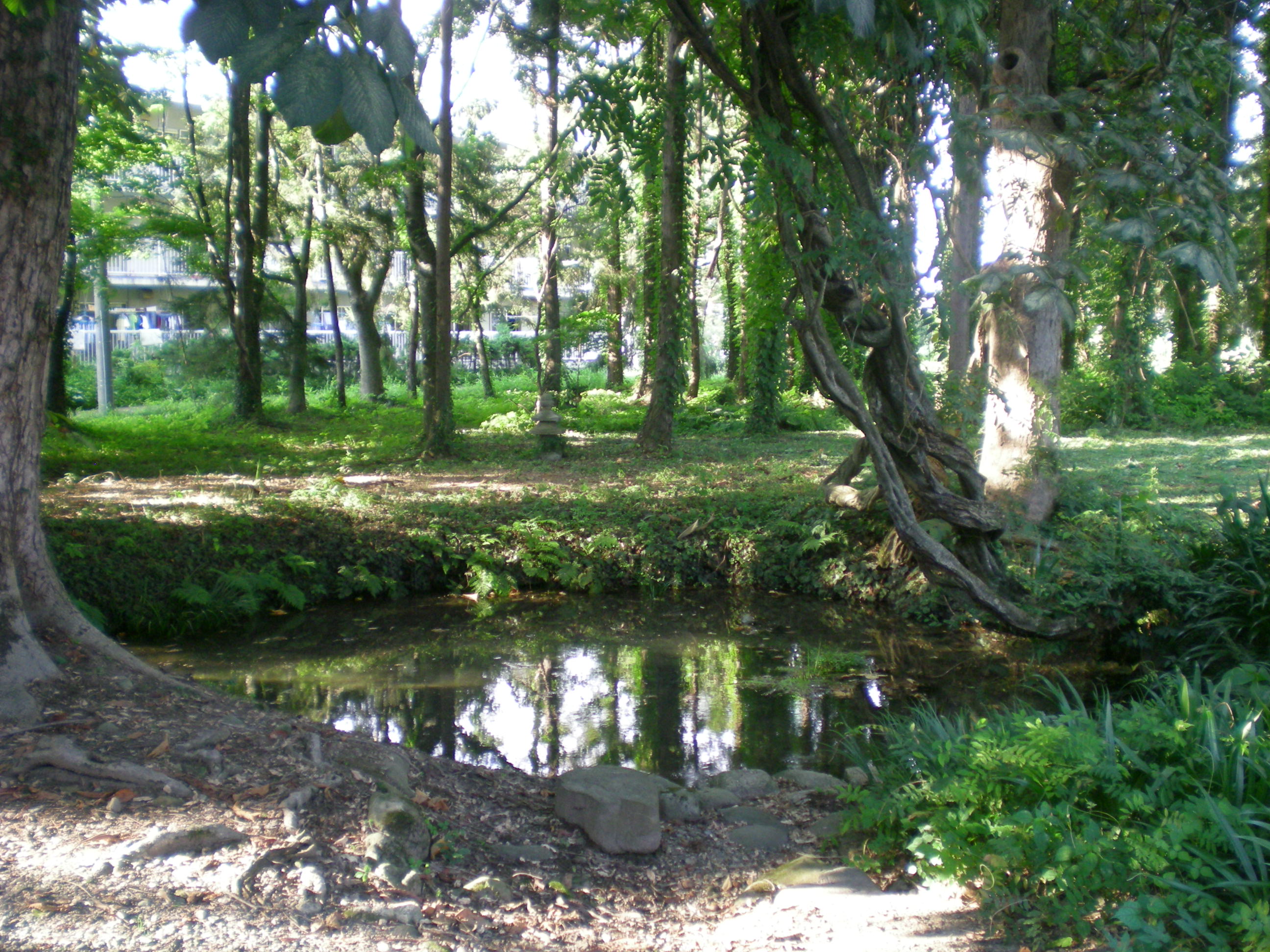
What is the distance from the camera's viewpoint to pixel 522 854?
3504 mm

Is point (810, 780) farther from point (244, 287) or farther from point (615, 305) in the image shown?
point (615, 305)

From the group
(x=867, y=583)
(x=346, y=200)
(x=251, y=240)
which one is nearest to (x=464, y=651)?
(x=867, y=583)

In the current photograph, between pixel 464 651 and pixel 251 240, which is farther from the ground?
pixel 251 240

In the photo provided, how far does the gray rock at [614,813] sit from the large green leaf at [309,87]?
2.87m

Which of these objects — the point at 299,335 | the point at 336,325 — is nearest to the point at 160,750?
the point at 299,335

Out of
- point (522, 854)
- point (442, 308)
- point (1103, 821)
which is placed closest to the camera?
point (1103, 821)

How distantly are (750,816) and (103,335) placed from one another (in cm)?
2030

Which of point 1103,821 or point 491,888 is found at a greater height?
point 1103,821

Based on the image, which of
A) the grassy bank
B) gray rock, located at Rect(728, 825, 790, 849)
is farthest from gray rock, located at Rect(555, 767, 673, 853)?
the grassy bank

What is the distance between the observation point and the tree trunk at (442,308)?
1284 cm

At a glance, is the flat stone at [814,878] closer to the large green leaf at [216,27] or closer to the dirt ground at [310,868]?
the dirt ground at [310,868]

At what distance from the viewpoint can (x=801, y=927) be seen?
3012 millimetres

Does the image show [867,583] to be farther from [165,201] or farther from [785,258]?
[165,201]

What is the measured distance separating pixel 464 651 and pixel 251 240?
1146 cm
